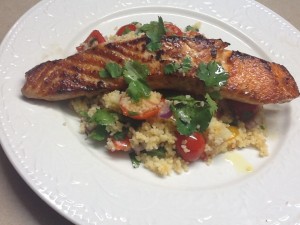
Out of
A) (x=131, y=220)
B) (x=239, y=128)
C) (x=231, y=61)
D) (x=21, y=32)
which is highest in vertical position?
(x=231, y=61)

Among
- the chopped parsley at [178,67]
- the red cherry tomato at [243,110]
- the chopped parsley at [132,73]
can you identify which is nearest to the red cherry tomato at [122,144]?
the chopped parsley at [132,73]

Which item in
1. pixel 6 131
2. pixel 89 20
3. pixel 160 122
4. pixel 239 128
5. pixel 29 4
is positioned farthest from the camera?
pixel 29 4

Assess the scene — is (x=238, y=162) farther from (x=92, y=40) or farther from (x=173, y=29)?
(x=92, y=40)

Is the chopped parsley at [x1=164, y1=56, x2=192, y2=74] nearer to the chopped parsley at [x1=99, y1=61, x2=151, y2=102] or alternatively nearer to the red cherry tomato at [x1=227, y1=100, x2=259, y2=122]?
the chopped parsley at [x1=99, y1=61, x2=151, y2=102]

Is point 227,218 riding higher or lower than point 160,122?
lower

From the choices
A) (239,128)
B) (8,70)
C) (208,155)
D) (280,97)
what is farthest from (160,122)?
(8,70)

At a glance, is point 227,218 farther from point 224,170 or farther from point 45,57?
point 45,57
